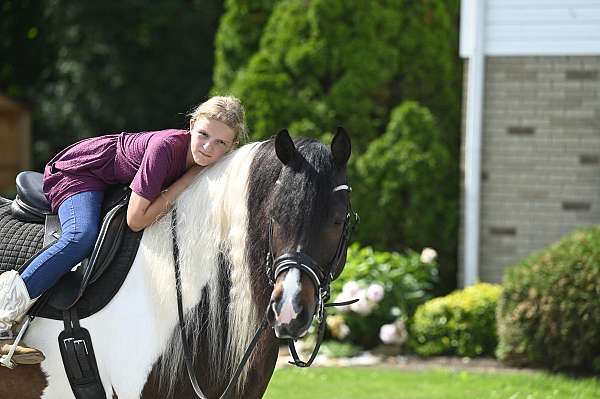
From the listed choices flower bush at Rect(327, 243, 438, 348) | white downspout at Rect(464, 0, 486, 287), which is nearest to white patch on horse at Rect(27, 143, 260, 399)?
flower bush at Rect(327, 243, 438, 348)

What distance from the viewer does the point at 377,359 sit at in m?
8.40

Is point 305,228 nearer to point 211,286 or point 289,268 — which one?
point 289,268

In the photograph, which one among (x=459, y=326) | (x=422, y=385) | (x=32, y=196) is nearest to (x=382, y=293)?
(x=459, y=326)

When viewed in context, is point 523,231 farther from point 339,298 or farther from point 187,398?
point 187,398

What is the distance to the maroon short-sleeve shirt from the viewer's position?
355 cm

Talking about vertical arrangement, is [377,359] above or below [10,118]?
below

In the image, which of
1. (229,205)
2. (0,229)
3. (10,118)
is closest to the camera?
(229,205)

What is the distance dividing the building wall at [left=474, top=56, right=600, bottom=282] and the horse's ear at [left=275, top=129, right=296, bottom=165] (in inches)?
244

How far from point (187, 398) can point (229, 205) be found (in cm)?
75

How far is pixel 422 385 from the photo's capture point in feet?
24.1

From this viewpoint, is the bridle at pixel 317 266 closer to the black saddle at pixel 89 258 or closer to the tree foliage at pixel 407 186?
the black saddle at pixel 89 258

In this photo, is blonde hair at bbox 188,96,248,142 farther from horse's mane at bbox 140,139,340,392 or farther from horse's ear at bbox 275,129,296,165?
horse's ear at bbox 275,129,296,165

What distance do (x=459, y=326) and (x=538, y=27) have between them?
3000 millimetres

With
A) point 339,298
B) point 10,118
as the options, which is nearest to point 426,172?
point 339,298
